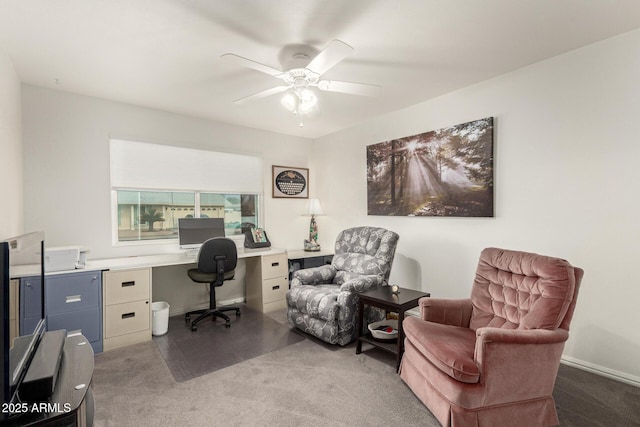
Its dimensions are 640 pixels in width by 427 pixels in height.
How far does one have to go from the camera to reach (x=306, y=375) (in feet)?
7.85

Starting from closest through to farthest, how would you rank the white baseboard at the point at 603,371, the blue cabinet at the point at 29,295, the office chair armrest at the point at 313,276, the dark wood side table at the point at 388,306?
the blue cabinet at the point at 29,295, the white baseboard at the point at 603,371, the dark wood side table at the point at 388,306, the office chair armrest at the point at 313,276

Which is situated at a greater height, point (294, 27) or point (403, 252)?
point (294, 27)

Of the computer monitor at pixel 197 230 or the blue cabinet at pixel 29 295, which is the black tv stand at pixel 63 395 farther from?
the computer monitor at pixel 197 230

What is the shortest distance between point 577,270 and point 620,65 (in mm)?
1579

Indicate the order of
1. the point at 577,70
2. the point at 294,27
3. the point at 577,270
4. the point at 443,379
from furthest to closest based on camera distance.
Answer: the point at 577,70
the point at 294,27
the point at 577,270
the point at 443,379

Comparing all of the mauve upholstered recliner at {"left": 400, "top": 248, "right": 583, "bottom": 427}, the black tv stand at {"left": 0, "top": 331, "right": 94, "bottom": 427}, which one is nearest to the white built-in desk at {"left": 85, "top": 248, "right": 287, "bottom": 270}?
the black tv stand at {"left": 0, "top": 331, "right": 94, "bottom": 427}

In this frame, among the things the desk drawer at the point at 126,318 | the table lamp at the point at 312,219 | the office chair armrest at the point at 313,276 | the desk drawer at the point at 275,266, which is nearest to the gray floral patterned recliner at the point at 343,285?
the office chair armrest at the point at 313,276

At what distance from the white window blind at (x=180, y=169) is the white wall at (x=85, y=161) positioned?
0.10m

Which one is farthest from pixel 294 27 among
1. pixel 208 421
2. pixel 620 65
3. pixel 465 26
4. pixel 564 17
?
pixel 208 421

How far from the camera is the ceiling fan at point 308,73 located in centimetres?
195

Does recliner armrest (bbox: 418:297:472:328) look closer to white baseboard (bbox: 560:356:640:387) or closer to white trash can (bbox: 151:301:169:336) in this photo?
white baseboard (bbox: 560:356:640:387)

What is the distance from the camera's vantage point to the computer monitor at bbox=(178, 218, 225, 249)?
3.62 metres

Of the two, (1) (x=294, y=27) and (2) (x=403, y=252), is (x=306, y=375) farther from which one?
(1) (x=294, y=27)

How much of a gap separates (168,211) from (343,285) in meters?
2.38
